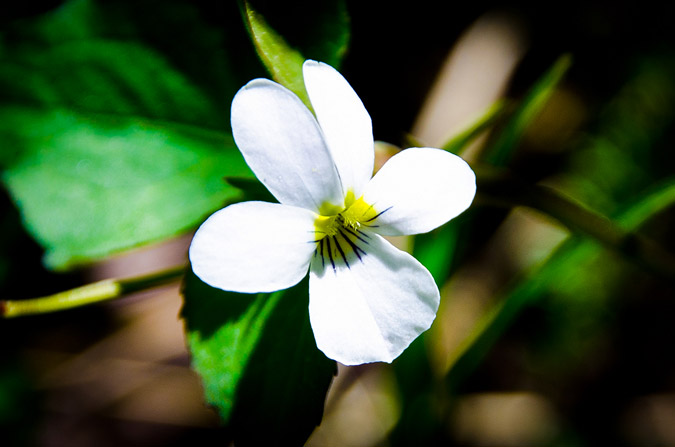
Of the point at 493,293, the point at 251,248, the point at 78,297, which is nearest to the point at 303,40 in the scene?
the point at 251,248

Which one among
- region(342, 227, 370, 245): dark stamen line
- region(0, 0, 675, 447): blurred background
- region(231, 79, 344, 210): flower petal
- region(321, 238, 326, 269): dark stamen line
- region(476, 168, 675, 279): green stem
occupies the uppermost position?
region(231, 79, 344, 210): flower petal

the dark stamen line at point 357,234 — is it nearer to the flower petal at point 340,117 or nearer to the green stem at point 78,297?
the flower petal at point 340,117

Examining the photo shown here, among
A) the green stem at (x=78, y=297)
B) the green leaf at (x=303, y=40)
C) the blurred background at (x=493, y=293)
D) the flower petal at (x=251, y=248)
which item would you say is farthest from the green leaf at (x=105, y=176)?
the blurred background at (x=493, y=293)

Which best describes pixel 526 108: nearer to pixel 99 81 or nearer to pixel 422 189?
pixel 422 189

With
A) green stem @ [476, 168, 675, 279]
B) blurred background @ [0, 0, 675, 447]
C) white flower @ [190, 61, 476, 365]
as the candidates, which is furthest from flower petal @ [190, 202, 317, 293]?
blurred background @ [0, 0, 675, 447]

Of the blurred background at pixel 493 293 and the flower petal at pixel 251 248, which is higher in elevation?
the flower petal at pixel 251 248

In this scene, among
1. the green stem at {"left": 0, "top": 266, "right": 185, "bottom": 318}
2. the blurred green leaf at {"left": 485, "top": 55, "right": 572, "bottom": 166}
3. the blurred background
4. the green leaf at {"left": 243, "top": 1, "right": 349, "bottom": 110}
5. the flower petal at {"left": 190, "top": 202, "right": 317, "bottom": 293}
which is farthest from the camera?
the blurred background

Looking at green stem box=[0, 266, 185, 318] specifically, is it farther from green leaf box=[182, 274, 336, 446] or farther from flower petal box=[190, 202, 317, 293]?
flower petal box=[190, 202, 317, 293]
